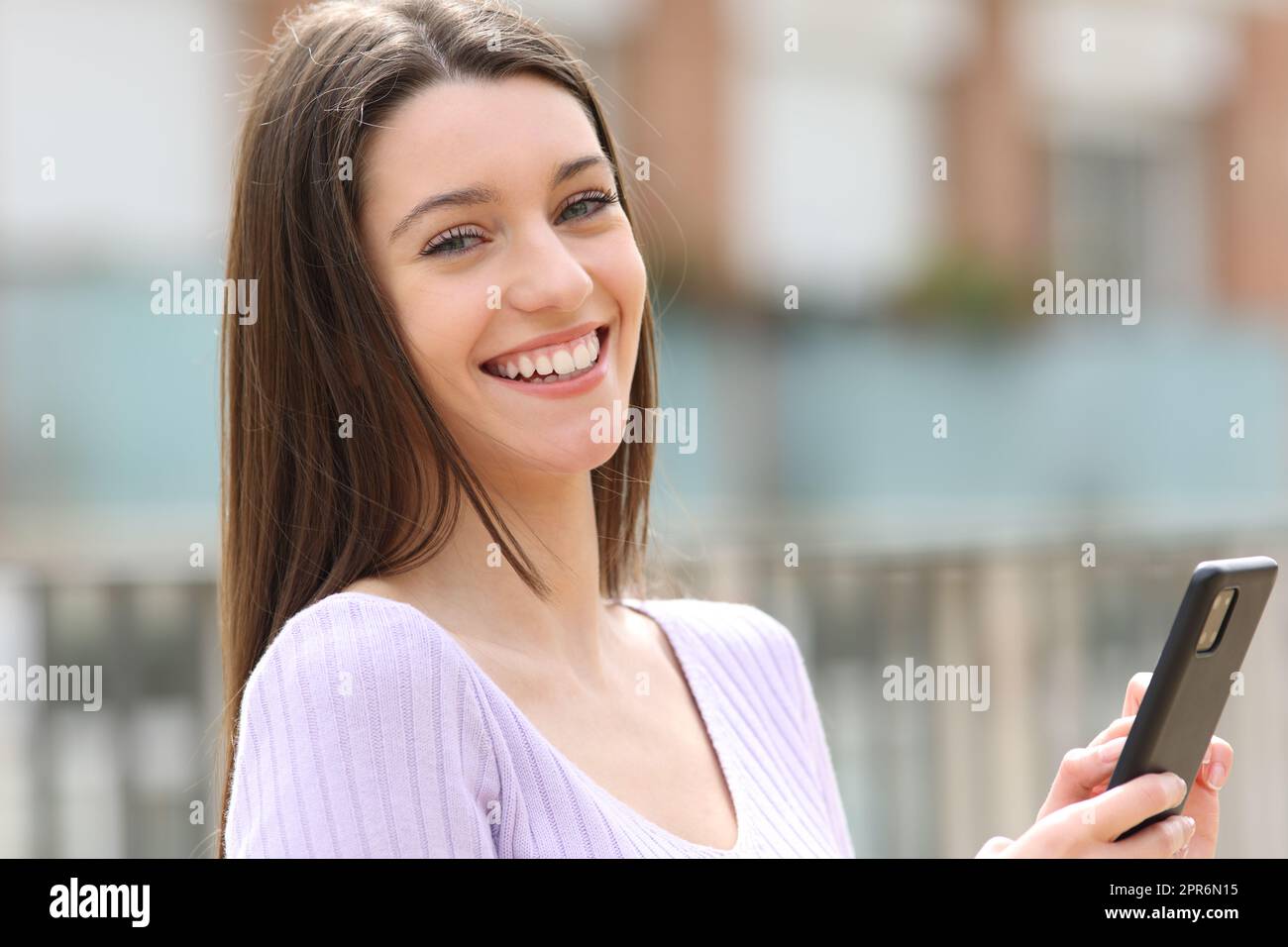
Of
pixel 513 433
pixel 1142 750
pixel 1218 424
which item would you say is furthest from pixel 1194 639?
pixel 1218 424

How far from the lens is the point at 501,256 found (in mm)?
1668

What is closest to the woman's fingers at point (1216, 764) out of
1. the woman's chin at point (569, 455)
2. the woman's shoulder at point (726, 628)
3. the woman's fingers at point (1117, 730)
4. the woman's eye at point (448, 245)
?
the woman's fingers at point (1117, 730)

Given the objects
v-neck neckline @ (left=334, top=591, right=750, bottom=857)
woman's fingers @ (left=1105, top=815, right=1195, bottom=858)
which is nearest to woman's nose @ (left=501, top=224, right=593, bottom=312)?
v-neck neckline @ (left=334, top=591, right=750, bottom=857)

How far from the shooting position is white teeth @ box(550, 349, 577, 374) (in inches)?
68.1

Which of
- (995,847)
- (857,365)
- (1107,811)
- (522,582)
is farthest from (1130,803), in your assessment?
(857,365)

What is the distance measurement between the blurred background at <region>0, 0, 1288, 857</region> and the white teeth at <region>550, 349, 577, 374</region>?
0.79 metres

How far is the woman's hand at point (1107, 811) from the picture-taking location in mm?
1483

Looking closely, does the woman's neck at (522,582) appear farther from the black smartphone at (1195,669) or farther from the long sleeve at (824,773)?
the black smartphone at (1195,669)

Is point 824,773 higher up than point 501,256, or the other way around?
point 501,256

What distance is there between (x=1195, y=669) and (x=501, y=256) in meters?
0.86

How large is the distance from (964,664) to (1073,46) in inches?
375

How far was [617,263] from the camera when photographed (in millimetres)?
1783

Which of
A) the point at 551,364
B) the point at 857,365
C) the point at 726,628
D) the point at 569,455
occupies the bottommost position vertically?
the point at 726,628

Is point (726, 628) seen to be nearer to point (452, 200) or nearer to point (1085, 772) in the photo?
point (1085, 772)
